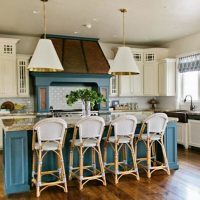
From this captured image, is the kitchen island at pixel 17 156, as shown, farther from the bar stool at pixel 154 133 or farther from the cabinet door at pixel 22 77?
the cabinet door at pixel 22 77

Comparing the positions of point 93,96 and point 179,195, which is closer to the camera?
point 179,195

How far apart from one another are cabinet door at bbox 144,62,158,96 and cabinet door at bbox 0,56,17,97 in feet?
12.5

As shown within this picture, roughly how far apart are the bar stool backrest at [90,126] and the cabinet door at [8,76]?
351 cm

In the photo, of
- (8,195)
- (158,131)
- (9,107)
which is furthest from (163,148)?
(9,107)

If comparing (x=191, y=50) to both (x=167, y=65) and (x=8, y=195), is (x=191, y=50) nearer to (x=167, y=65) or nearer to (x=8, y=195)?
(x=167, y=65)

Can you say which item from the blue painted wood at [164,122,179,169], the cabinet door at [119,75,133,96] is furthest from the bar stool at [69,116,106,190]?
the cabinet door at [119,75,133,96]

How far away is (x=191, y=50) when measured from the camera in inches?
271

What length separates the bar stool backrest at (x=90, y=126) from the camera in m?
3.51

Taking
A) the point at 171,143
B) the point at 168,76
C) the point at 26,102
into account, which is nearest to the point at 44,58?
the point at 171,143

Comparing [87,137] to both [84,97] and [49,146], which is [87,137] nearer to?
[49,146]

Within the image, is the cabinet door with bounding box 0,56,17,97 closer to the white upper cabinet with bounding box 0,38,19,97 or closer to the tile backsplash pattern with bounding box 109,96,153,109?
the white upper cabinet with bounding box 0,38,19,97

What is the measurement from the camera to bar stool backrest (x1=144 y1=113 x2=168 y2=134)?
398 cm

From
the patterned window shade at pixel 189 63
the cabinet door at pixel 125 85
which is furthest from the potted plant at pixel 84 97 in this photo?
the patterned window shade at pixel 189 63

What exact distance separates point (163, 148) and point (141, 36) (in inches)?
152
